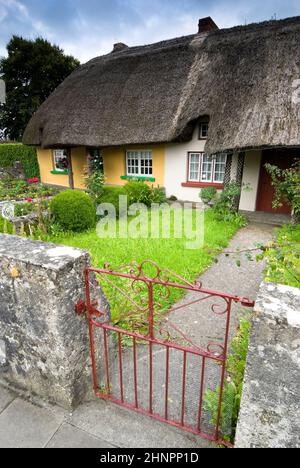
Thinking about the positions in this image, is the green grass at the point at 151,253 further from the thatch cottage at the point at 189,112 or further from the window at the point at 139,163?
the window at the point at 139,163

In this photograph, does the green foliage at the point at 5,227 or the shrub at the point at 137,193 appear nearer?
the green foliage at the point at 5,227

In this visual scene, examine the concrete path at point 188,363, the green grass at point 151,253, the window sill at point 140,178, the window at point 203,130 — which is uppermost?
the window at point 203,130

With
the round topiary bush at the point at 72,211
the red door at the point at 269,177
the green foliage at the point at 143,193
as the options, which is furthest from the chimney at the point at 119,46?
the round topiary bush at the point at 72,211

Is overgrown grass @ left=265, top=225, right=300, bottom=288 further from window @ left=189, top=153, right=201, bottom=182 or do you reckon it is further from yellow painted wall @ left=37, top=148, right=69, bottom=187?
yellow painted wall @ left=37, top=148, right=69, bottom=187

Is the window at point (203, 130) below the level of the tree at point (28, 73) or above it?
below

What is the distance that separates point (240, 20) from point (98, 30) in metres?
11.1

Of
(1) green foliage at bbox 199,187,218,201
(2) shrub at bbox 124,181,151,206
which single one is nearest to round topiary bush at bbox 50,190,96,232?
(2) shrub at bbox 124,181,151,206

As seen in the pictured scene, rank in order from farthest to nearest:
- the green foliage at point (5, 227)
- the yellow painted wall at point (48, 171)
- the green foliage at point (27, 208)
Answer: the yellow painted wall at point (48, 171) < the green foliage at point (27, 208) < the green foliage at point (5, 227)

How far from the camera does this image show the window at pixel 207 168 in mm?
9358

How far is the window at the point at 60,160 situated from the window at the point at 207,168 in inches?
269

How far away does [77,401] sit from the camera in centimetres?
208

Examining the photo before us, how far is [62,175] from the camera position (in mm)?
13844

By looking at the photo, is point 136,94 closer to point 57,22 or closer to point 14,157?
point 14,157
